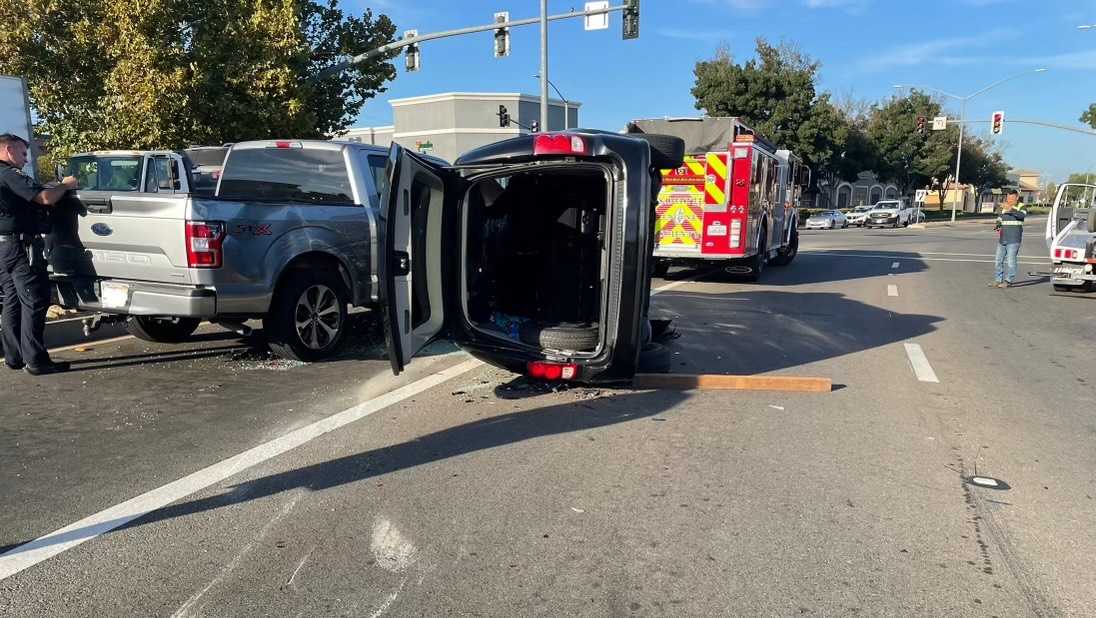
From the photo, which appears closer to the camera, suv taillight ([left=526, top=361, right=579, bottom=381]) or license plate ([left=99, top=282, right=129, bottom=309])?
suv taillight ([left=526, top=361, right=579, bottom=381])

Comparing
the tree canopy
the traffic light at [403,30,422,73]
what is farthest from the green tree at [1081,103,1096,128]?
the traffic light at [403,30,422,73]

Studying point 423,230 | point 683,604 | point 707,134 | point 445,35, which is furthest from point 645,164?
point 445,35

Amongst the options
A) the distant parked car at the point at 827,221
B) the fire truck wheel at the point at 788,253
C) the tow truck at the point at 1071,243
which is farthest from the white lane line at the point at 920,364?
the distant parked car at the point at 827,221

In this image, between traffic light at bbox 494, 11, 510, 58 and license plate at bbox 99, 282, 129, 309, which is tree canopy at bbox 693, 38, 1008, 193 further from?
license plate at bbox 99, 282, 129, 309

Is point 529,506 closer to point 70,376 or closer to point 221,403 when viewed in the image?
point 221,403

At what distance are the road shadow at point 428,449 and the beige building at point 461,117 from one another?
6053 cm

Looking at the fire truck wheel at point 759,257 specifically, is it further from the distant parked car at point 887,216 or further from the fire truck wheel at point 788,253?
the distant parked car at point 887,216

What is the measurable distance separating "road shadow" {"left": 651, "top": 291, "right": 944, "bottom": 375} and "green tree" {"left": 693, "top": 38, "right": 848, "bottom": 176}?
125 ft

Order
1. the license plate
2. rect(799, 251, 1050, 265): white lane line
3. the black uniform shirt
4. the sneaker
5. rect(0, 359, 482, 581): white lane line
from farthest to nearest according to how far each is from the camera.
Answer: rect(799, 251, 1050, 265): white lane line, the sneaker, the license plate, the black uniform shirt, rect(0, 359, 482, 581): white lane line

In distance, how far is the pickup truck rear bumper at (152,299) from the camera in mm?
6219

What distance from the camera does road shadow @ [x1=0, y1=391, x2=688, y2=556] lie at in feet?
12.6

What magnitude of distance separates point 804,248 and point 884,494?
2332cm

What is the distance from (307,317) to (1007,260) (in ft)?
45.7

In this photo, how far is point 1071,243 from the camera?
44.5ft
